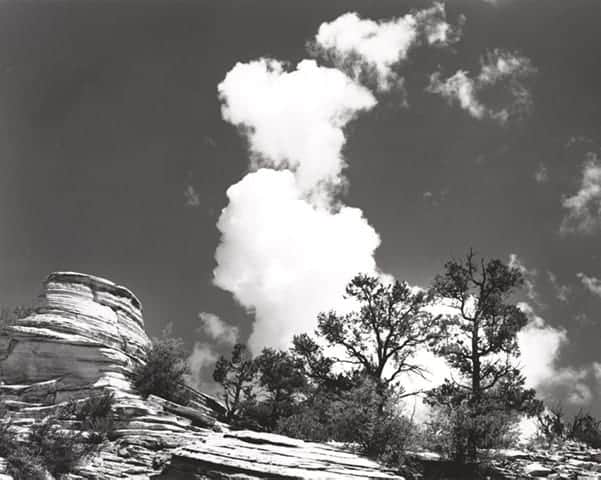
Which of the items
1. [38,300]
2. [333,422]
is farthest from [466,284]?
[38,300]

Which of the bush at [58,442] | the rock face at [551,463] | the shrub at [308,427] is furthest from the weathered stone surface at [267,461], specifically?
the rock face at [551,463]

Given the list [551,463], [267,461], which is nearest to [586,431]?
[551,463]

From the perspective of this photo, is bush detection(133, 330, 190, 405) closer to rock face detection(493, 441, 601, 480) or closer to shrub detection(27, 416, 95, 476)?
shrub detection(27, 416, 95, 476)

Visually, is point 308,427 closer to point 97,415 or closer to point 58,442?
point 97,415

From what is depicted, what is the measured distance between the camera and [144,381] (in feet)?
95.1

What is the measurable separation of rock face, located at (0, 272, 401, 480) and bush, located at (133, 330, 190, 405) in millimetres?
892

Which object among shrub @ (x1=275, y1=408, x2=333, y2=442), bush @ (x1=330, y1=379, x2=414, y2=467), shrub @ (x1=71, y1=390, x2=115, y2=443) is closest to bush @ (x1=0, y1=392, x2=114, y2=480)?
shrub @ (x1=71, y1=390, x2=115, y2=443)

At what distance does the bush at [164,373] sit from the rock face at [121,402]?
0.89 m

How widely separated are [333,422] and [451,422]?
5771 mm

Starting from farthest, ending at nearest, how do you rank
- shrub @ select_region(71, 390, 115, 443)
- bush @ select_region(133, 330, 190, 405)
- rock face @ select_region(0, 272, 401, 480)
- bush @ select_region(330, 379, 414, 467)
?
bush @ select_region(133, 330, 190, 405)
shrub @ select_region(71, 390, 115, 443)
bush @ select_region(330, 379, 414, 467)
rock face @ select_region(0, 272, 401, 480)

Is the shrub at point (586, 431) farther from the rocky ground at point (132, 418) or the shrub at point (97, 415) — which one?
the shrub at point (97, 415)

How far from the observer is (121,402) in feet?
83.3

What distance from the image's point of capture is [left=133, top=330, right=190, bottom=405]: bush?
2891cm

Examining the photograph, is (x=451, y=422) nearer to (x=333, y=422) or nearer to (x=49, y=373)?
(x=333, y=422)
